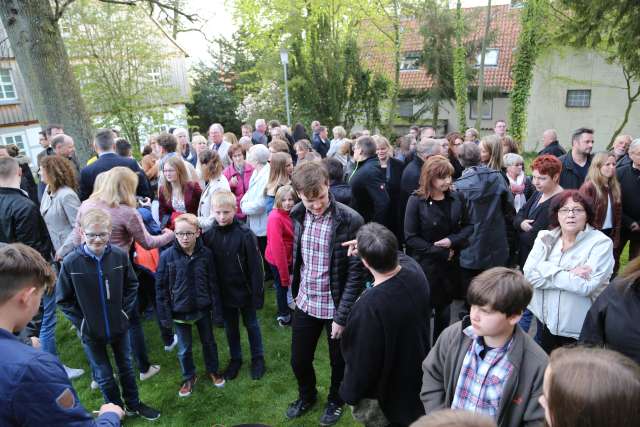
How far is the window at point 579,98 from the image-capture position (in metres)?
22.5

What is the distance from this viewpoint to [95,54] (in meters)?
15.7

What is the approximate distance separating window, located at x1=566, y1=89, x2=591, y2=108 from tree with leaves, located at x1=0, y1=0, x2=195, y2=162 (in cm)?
2407

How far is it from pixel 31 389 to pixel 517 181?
18.5ft

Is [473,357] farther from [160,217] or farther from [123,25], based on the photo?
[123,25]

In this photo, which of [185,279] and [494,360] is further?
[185,279]

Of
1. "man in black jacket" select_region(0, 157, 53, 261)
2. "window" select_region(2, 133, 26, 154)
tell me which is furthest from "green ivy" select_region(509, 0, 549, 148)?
"window" select_region(2, 133, 26, 154)

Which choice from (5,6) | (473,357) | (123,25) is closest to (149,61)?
(123,25)

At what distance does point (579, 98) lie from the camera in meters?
22.7

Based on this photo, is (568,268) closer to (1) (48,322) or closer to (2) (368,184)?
(2) (368,184)

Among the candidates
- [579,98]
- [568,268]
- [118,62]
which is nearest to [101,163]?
[568,268]

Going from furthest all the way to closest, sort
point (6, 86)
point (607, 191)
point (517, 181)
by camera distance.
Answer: point (6, 86) → point (517, 181) → point (607, 191)

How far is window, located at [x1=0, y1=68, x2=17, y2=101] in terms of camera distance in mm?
20562

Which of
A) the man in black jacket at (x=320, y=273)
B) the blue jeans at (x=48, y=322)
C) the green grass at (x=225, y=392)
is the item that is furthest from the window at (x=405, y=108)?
the blue jeans at (x=48, y=322)

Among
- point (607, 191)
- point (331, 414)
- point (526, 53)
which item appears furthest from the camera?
point (526, 53)
